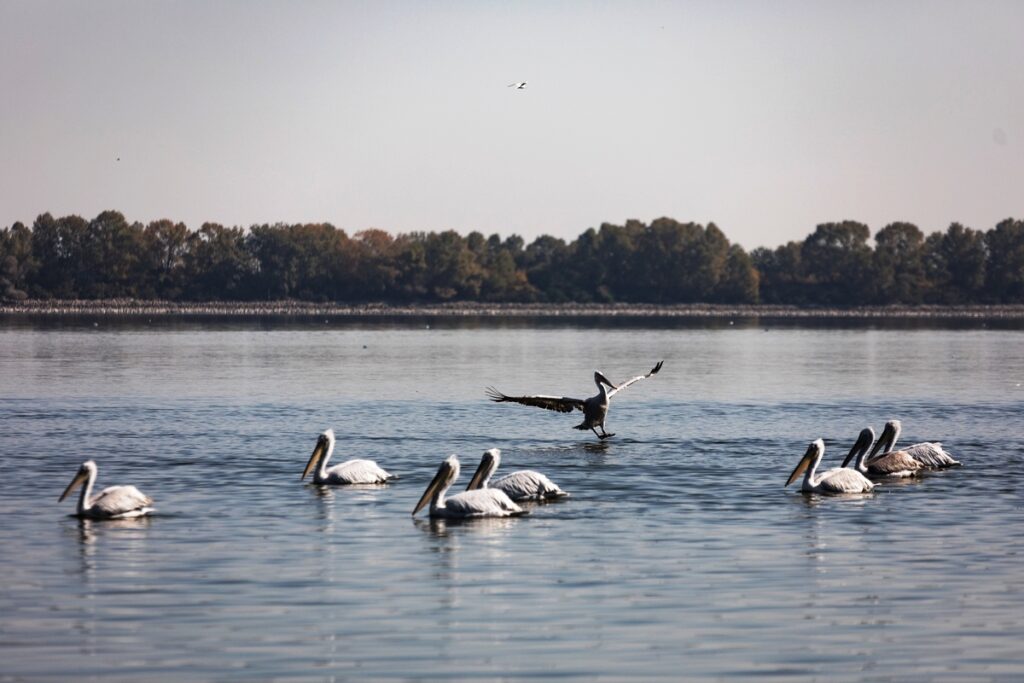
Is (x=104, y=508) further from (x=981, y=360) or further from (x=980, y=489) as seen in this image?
(x=981, y=360)

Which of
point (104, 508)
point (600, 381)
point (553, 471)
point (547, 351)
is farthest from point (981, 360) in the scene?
point (104, 508)

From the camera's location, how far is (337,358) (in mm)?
65375

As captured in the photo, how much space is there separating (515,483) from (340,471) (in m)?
2.65

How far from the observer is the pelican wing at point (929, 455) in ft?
75.9

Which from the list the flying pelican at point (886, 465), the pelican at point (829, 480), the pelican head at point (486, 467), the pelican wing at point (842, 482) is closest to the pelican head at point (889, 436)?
the flying pelican at point (886, 465)

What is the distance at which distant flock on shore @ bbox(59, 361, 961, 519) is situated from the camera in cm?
1853

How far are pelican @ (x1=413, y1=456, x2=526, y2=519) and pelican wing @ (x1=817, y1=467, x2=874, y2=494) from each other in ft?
13.6

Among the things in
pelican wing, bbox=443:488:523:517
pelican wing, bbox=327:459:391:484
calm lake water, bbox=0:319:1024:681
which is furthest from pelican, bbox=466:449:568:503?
pelican wing, bbox=327:459:391:484

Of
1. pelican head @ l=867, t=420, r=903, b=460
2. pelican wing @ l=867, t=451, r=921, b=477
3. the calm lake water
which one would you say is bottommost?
the calm lake water

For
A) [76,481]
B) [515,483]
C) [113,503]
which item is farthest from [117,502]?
[515,483]

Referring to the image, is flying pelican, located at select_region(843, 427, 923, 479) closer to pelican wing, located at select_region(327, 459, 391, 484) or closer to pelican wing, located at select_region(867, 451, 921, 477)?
Answer: pelican wing, located at select_region(867, 451, 921, 477)

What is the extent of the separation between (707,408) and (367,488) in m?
16.5

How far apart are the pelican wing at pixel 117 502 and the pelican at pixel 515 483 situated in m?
3.96

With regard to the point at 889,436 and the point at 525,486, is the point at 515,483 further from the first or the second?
the point at 889,436
